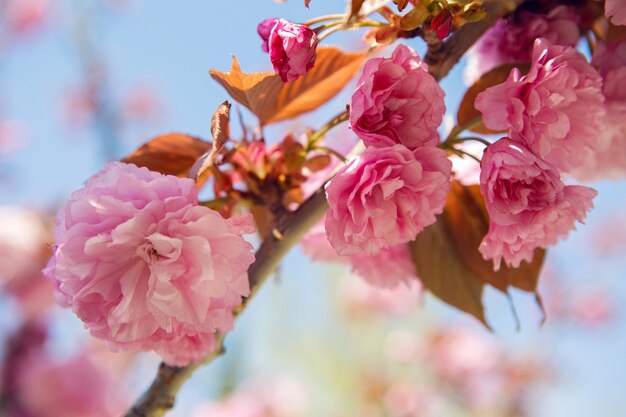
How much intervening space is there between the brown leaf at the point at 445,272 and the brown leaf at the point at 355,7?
18cm

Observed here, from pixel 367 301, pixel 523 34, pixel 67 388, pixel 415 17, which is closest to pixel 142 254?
pixel 415 17

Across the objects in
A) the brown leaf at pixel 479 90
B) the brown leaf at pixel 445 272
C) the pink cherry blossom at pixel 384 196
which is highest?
the pink cherry blossom at pixel 384 196

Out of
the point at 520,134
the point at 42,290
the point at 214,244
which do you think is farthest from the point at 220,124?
the point at 42,290

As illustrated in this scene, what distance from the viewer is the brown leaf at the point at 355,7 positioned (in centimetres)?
41

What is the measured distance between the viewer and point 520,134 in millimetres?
377

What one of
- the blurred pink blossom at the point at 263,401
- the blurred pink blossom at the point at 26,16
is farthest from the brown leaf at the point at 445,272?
the blurred pink blossom at the point at 26,16

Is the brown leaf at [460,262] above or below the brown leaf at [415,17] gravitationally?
below

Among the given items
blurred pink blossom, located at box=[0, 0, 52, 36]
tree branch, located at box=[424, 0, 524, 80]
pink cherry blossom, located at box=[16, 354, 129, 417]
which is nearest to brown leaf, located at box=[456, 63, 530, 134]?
tree branch, located at box=[424, 0, 524, 80]

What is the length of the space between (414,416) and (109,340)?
1871 mm

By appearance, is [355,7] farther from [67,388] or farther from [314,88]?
[67,388]

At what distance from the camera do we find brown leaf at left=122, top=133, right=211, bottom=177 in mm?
500

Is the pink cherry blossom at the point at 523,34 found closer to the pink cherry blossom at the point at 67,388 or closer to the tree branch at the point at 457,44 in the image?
the tree branch at the point at 457,44

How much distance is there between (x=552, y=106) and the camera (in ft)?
1.22

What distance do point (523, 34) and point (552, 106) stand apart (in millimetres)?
126
